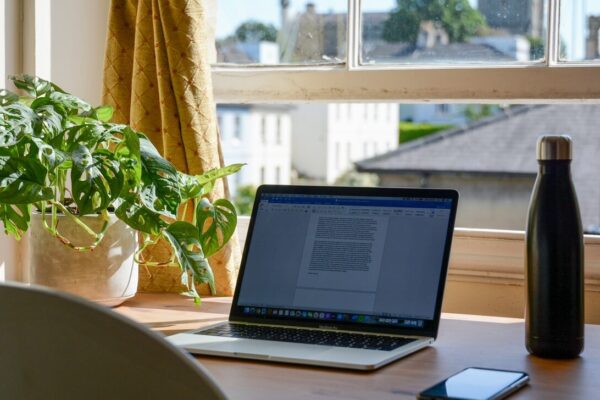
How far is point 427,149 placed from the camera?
461 inches

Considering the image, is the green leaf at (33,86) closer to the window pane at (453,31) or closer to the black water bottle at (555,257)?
the window pane at (453,31)

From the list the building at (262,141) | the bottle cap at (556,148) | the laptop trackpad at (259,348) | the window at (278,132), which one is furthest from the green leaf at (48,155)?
the window at (278,132)

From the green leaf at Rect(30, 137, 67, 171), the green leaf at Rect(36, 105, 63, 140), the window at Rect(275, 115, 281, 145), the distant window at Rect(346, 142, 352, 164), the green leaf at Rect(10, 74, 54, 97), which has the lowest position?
the distant window at Rect(346, 142, 352, 164)

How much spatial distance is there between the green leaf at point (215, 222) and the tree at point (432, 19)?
54cm

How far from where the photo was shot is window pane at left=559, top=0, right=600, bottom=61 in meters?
1.69

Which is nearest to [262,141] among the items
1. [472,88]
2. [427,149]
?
[427,149]

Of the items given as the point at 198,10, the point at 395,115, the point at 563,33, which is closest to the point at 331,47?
the point at 198,10

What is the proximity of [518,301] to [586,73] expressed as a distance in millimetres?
414

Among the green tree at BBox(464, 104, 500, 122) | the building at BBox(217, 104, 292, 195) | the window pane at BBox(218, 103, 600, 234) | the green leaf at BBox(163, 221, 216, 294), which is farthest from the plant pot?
the green tree at BBox(464, 104, 500, 122)

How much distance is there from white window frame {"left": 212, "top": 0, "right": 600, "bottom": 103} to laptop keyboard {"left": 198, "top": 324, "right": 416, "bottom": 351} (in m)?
0.60

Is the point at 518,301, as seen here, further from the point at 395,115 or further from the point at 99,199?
the point at 395,115

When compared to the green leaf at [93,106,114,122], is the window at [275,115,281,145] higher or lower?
lower

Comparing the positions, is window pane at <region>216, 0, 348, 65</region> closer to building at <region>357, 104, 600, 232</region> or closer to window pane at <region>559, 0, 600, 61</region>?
window pane at <region>559, 0, 600, 61</region>

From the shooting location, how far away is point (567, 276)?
1.17 metres
